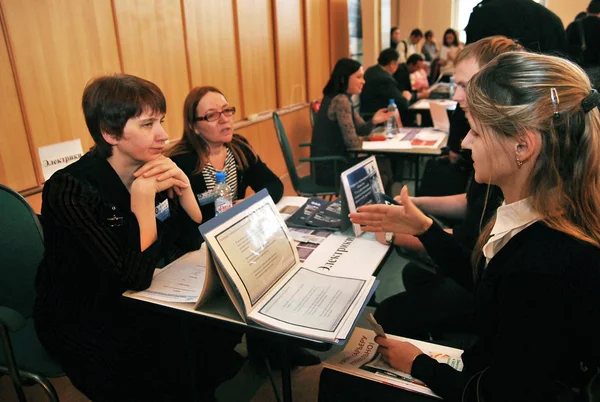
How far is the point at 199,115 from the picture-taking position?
2146 mm

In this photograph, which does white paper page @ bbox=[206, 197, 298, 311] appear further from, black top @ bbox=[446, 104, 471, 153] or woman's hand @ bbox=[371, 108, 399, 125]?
woman's hand @ bbox=[371, 108, 399, 125]

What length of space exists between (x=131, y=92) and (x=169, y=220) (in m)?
0.49

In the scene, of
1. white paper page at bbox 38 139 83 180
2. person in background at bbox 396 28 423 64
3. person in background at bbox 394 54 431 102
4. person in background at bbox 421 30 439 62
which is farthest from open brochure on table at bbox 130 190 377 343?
person in background at bbox 421 30 439 62

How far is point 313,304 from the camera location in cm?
123

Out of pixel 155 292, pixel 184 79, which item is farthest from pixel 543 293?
pixel 184 79

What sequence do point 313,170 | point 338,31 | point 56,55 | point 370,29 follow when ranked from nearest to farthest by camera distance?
point 56,55 < point 313,170 < point 338,31 < point 370,29

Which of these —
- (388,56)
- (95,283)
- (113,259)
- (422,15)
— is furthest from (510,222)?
(422,15)

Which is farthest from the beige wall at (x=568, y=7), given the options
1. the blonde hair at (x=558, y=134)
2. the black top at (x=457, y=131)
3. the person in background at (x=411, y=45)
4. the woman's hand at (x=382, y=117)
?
the blonde hair at (x=558, y=134)

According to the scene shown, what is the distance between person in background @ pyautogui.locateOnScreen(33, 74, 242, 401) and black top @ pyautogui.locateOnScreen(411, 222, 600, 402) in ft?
2.92

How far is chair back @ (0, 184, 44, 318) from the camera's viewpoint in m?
1.57

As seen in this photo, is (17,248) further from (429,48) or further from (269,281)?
(429,48)

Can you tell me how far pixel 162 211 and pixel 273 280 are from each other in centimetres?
56

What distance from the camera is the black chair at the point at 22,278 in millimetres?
1483

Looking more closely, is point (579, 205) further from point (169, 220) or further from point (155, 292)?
point (169, 220)
